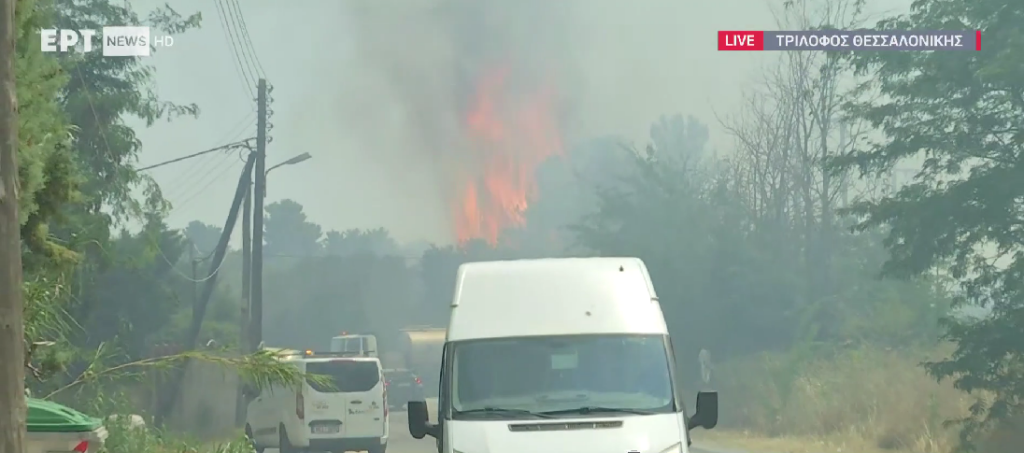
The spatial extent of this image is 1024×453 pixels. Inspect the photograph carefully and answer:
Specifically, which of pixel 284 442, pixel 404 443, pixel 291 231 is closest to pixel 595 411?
pixel 284 442

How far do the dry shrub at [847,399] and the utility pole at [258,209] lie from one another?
49.1 ft

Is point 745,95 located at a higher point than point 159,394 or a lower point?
higher

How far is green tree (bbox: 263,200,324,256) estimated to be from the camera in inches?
4326

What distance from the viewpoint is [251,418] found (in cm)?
2920

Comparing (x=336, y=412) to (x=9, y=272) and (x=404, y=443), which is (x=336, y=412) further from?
(x=9, y=272)

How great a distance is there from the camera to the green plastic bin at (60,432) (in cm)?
1226

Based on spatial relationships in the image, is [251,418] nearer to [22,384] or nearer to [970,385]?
[970,385]

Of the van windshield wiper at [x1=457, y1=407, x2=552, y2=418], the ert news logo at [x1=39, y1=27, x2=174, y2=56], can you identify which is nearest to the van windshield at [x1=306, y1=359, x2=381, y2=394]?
the ert news logo at [x1=39, y1=27, x2=174, y2=56]

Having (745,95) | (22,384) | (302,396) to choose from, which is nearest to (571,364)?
(22,384)

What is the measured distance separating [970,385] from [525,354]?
18.0 meters

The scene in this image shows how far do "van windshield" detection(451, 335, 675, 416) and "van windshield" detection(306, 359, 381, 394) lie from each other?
15.7 m

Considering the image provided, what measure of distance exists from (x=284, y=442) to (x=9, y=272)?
19.2m

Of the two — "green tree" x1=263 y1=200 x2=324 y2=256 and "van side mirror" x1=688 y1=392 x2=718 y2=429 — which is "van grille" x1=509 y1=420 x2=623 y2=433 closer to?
"van side mirror" x1=688 y1=392 x2=718 y2=429

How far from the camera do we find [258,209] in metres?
42.5
